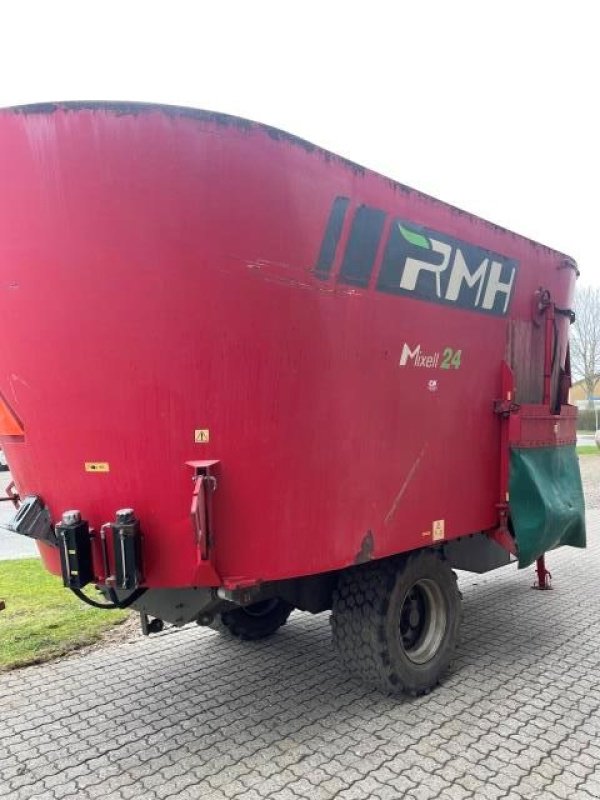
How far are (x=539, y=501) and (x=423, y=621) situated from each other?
3.97ft

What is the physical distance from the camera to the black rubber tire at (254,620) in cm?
464

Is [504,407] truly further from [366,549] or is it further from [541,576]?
[541,576]

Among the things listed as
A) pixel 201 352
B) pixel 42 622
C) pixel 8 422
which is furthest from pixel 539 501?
pixel 42 622

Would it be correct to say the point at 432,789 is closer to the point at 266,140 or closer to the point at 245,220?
the point at 245,220

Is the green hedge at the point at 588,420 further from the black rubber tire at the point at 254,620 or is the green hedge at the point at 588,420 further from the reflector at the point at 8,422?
the reflector at the point at 8,422

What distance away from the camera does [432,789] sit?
285cm

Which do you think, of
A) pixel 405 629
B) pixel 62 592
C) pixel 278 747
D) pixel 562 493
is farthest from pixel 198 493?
pixel 62 592

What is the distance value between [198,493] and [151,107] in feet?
5.45

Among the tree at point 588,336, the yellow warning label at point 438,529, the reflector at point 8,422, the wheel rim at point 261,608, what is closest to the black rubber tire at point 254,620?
the wheel rim at point 261,608

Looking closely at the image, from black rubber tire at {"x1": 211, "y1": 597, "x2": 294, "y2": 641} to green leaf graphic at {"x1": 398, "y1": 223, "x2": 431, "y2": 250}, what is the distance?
9.03 ft

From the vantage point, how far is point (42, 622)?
16.8 ft

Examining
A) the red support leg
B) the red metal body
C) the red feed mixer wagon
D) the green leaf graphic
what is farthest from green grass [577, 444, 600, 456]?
the red metal body

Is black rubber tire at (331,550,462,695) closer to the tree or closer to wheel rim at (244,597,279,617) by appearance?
wheel rim at (244,597,279,617)

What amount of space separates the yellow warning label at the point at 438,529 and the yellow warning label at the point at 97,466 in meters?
1.99
